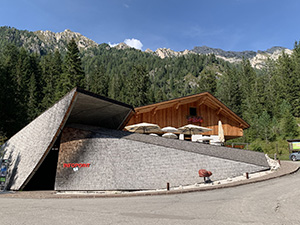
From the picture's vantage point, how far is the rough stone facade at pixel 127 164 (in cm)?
1267

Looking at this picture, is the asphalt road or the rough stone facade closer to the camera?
the asphalt road

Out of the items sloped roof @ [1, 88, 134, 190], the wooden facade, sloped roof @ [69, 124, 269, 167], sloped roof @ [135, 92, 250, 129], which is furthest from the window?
sloped roof @ [1, 88, 134, 190]

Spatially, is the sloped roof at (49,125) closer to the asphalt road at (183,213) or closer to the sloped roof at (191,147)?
the sloped roof at (191,147)

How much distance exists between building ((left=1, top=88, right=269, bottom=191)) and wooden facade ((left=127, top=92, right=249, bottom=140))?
1001 cm

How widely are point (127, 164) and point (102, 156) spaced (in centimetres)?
160

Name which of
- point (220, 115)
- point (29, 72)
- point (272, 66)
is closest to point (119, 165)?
point (220, 115)

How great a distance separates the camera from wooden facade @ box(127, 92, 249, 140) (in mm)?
25109

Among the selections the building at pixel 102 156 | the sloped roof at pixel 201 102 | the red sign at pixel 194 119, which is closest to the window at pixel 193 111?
the red sign at pixel 194 119

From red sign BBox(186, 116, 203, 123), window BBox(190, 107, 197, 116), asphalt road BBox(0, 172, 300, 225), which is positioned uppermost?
window BBox(190, 107, 197, 116)

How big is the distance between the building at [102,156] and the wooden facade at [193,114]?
10.0m

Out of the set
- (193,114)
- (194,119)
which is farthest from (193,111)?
(194,119)

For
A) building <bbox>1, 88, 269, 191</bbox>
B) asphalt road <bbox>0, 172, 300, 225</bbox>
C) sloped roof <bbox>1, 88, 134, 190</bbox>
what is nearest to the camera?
asphalt road <bbox>0, 172, 300, 225</bbox>

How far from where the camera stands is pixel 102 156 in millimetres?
13383

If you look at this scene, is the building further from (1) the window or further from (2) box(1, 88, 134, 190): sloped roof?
(1) the window
